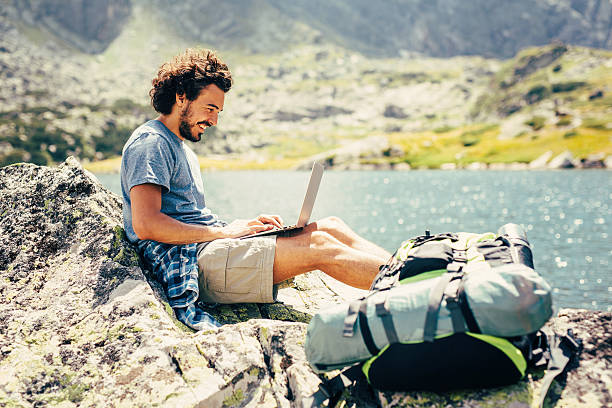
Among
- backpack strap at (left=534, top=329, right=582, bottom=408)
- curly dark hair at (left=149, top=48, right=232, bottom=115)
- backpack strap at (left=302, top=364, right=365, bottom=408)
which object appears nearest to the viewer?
backpack strap at (left=534, top=329, right=582, bottom=408)

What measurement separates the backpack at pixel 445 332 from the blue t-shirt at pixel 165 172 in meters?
2.81

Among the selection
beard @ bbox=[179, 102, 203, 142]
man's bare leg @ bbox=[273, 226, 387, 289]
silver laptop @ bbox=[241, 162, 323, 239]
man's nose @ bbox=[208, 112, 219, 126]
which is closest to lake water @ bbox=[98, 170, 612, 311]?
man's bare leg @ bbox=[273, 226, 387, 289]

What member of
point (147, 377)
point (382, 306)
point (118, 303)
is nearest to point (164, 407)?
point (147, 377)

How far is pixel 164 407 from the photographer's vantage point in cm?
376

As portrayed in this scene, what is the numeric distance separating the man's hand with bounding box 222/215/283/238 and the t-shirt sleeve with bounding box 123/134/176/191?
0.98 m

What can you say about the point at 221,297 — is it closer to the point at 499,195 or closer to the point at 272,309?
the point at 272,309

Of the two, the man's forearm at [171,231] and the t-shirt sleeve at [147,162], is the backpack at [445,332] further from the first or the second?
the t-shirt sleeve at [147,162]

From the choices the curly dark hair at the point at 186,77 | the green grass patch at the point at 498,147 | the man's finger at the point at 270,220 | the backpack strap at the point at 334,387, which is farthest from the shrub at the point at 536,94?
the backpack strap at the point at 334,387

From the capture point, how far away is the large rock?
3.74 metres

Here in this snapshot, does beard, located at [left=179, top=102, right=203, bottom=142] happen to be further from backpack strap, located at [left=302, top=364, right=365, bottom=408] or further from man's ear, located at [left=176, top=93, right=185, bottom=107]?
backpack strap, located at [left=302, top=364, right=365, bottom=408]

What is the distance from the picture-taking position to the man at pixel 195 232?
5234mm

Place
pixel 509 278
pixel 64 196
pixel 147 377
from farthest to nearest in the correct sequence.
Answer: pixel 64 196 < pixel 147 377 < pixel 509 278

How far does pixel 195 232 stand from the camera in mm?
5461

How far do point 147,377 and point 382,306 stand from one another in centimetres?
231
